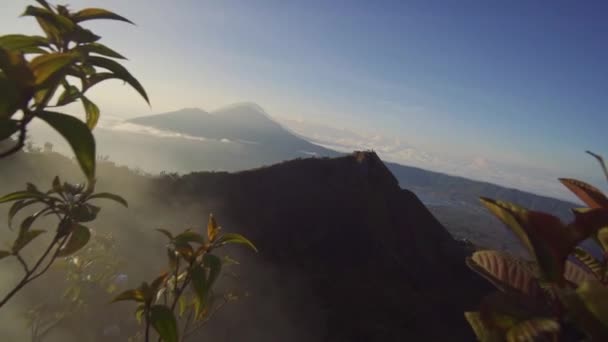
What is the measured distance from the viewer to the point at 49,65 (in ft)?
2.80

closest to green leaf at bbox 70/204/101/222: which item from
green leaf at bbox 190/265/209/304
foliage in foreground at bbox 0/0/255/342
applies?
foliage in foreground at bbox 0/0/255/342

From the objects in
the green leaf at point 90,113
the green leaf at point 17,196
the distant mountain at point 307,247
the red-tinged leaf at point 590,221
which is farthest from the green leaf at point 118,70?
the distant mountain at point 307,247

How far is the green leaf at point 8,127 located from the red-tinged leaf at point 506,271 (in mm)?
1252

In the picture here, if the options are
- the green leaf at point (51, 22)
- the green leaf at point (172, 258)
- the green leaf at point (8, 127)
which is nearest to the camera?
the green leaf at point (8, 127)

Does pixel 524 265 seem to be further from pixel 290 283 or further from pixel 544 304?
pixel 290 283

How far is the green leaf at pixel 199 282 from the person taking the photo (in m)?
1.51

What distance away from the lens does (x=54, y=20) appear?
3.43 feet

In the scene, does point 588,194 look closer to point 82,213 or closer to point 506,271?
point 506,271

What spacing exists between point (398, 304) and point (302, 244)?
179 inches

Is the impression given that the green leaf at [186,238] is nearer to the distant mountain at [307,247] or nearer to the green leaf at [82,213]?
the green leaf at [82,213]

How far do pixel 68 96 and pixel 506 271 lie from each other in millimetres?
1421

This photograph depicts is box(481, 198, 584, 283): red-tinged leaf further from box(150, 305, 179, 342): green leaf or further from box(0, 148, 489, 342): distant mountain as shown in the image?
box(0, 148, 489, 342): distant mountain

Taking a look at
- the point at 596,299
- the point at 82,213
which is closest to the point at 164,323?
the point at 82,213

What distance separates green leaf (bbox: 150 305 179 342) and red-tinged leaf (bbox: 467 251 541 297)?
3.65 feet
